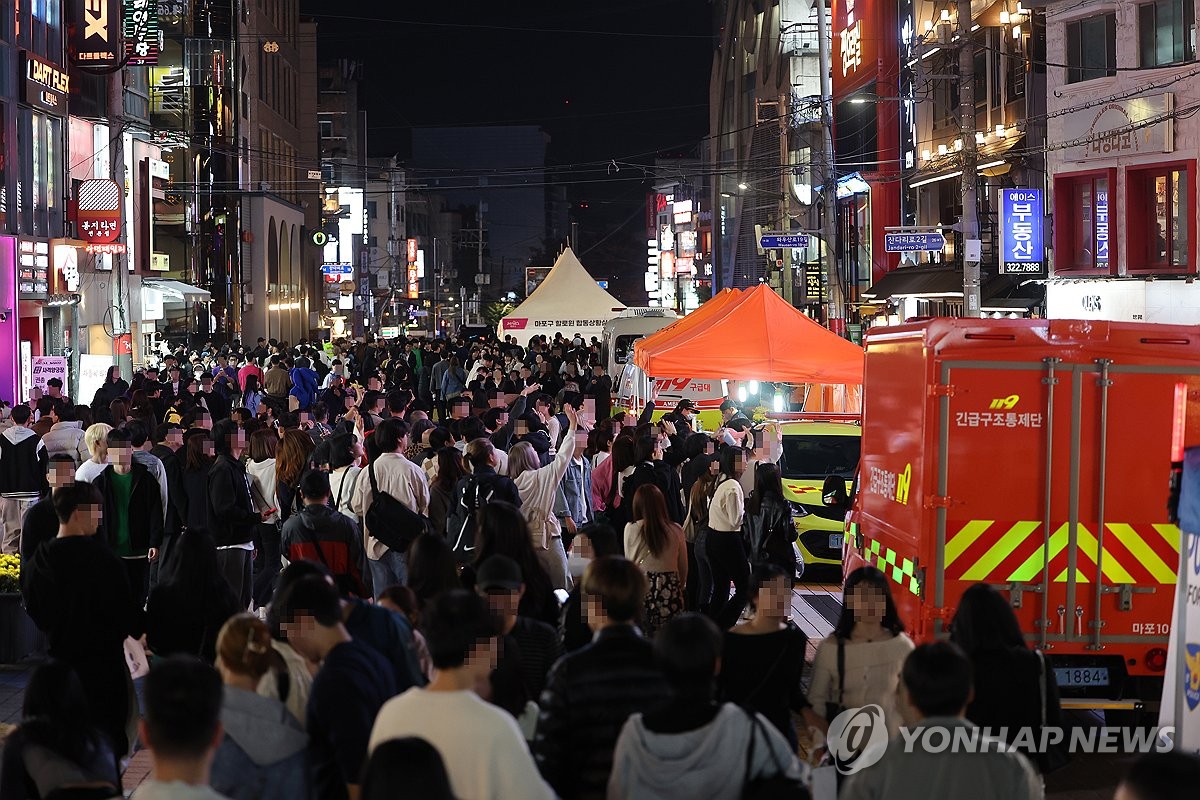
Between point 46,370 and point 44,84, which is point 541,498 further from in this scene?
point 44,84

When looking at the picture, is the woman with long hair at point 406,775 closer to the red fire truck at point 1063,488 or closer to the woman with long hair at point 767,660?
the woman with long hair at point 767,660

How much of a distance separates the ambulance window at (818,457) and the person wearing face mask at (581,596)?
7.28m

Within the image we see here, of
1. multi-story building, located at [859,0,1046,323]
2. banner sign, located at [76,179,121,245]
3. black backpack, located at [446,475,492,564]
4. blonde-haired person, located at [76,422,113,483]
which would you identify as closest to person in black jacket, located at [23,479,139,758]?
black backpack, located at [446,475,492,564]

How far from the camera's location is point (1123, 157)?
96.3 feet

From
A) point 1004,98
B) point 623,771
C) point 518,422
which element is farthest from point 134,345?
point 623,771

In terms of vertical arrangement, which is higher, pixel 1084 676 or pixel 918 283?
pixel 918 283

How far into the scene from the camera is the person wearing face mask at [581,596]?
713cm

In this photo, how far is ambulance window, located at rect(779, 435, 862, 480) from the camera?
1602 cm

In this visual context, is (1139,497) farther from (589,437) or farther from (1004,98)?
(1004,98)

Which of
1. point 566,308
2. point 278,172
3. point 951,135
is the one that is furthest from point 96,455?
point 278,172

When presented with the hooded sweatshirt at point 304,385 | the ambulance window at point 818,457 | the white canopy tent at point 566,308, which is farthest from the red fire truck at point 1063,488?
the white canopy tent at point 566,308

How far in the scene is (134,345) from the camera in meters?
39.8

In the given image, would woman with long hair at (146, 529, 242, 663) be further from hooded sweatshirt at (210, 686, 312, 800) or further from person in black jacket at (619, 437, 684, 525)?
person in black jacket at (619, 437, 684, 525)

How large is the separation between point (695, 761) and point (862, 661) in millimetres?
1926
